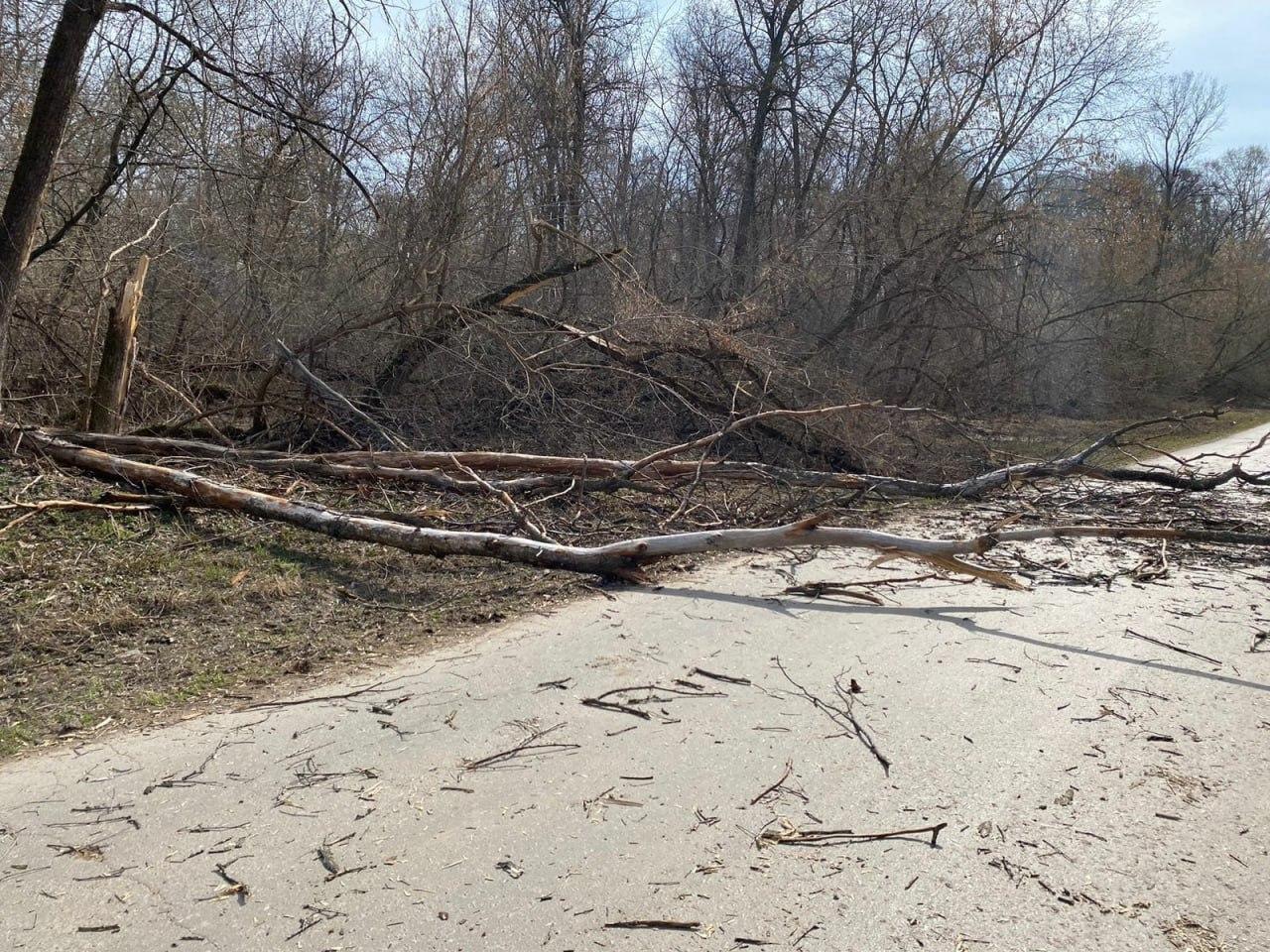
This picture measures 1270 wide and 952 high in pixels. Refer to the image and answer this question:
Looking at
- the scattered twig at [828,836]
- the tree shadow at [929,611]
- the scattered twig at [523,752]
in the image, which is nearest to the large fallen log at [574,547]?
the tree shadow at [929,611]

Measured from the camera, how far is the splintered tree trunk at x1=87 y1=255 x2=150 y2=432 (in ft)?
26.0

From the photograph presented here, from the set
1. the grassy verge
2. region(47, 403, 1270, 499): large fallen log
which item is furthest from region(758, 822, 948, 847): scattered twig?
region(47, 403, 1270, 499): large fallen log

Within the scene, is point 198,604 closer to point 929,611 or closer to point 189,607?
point 189,607

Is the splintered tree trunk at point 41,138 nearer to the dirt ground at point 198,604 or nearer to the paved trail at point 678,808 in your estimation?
the dirt ground at point 198,604

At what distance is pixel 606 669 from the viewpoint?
182 inches

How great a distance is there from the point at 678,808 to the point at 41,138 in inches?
263

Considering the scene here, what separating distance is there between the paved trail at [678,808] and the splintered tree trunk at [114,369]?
16.3ft

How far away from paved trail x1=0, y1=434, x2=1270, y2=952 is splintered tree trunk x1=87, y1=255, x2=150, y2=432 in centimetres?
496

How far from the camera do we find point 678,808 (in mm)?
3285

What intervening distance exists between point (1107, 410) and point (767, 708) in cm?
2366

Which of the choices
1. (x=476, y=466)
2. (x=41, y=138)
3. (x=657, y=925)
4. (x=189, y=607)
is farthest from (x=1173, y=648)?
(x=41, y=138)

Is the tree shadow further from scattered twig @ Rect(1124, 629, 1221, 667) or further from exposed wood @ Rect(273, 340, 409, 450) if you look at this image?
exposed wood @ Rect(273, 340, 409, 450)

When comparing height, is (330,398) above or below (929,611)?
above

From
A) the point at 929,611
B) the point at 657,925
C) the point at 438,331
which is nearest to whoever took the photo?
the point at 657,925
